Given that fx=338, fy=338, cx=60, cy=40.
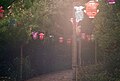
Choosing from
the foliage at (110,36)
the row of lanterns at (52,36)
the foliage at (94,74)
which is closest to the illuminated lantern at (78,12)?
the foliage at (110,36)

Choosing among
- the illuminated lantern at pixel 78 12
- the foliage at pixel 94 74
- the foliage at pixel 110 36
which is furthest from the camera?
the foliage at pixel 94 74

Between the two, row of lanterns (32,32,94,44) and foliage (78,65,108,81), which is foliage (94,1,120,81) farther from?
row of lanterns (32,32,94,44)

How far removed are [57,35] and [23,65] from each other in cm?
782

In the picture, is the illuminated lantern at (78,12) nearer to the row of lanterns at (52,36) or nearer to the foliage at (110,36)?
the foliage at (110,36)

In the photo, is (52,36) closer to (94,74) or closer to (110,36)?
(94,74)

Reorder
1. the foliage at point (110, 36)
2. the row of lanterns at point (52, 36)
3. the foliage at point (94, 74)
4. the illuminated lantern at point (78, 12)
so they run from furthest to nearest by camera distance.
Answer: the row of lanterns at point (52, 36) < the foliage at point (94, 74) < the foliage at point (110, 36) < the illuminated lantern at point (78, 12)

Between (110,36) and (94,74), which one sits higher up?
(110,36)

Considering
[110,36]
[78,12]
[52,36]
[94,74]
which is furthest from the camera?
[52,36]

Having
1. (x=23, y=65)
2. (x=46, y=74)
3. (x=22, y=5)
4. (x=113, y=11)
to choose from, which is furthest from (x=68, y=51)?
(x=22, y=5)

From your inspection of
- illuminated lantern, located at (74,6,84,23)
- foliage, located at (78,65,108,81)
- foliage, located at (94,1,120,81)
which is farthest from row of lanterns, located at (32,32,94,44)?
illuminated lantern, located at (74,6,84,23)

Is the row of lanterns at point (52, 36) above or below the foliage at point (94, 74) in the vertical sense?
above

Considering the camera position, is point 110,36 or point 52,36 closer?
point 110,36

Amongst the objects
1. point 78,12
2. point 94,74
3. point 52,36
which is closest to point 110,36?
point 94,74

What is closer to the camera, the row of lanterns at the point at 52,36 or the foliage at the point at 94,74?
the foliage at the point at 94,74
